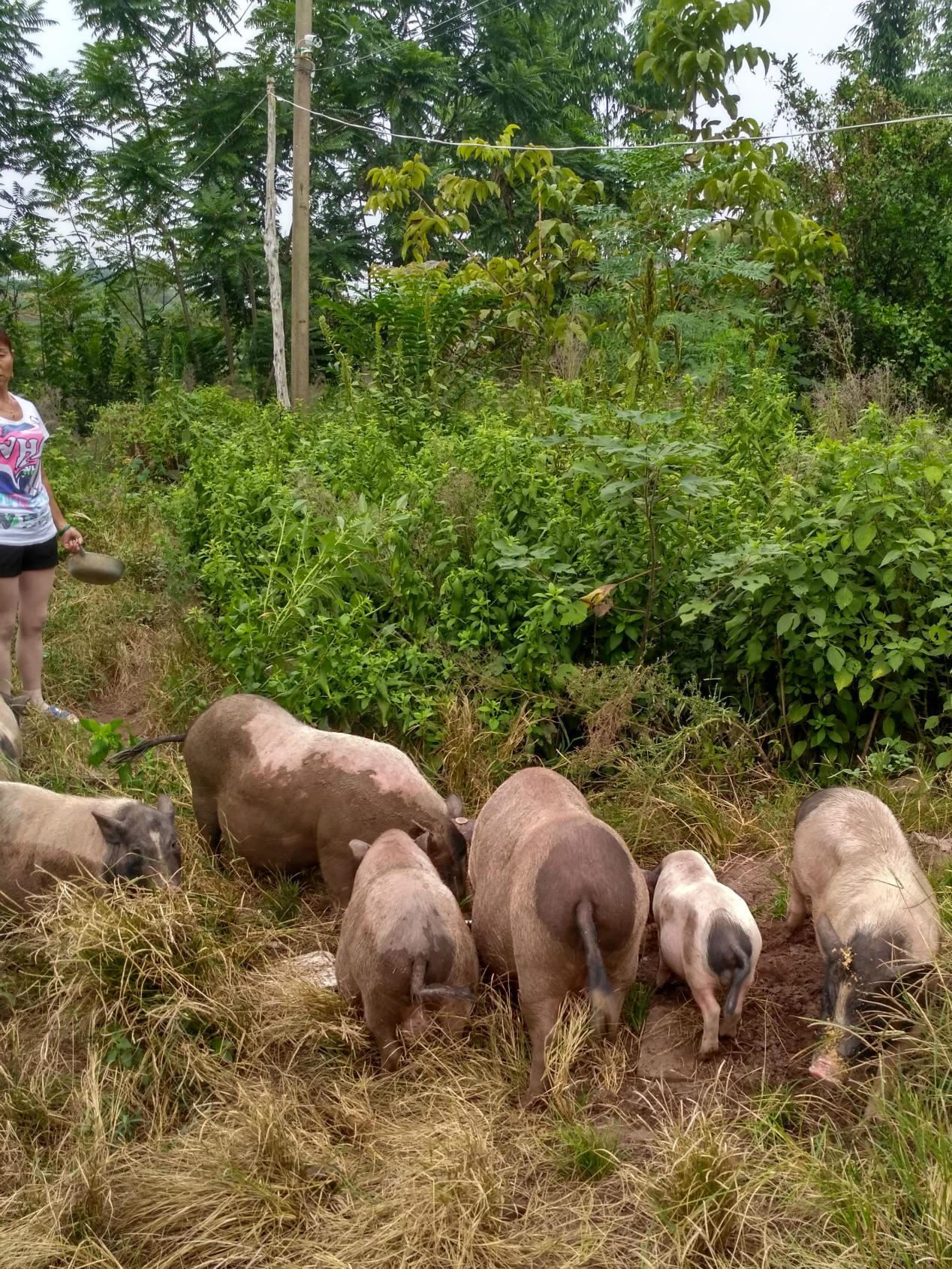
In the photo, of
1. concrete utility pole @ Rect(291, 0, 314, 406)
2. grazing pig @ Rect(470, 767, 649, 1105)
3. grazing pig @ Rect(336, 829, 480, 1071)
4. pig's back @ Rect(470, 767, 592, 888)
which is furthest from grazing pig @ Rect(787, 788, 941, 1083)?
concrete utility pole @ Rect(291, 0, 314, 406)

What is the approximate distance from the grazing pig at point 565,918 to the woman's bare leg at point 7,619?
11.1 feet

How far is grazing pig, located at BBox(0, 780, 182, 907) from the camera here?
403 centimetres

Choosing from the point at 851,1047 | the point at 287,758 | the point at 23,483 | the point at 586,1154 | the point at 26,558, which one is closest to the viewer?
the point at 586,1154

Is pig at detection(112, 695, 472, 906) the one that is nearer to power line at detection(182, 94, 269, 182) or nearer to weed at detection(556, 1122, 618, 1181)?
weed at detection(556, 1122, 618, 1181)

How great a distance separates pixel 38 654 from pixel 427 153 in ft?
50.9

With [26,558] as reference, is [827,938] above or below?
below

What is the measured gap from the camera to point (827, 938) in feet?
10.6

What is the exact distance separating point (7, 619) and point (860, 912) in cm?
441

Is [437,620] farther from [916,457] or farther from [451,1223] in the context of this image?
[451,1223]

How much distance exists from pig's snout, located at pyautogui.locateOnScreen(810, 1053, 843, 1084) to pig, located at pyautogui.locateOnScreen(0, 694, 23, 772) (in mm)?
3567

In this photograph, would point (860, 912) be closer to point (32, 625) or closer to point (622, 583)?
point (622, 583)

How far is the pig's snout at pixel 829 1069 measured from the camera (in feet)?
10.0

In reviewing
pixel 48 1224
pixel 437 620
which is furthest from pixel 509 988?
pixel 437 620

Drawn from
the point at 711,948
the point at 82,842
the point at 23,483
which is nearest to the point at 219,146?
the point at 23,483
